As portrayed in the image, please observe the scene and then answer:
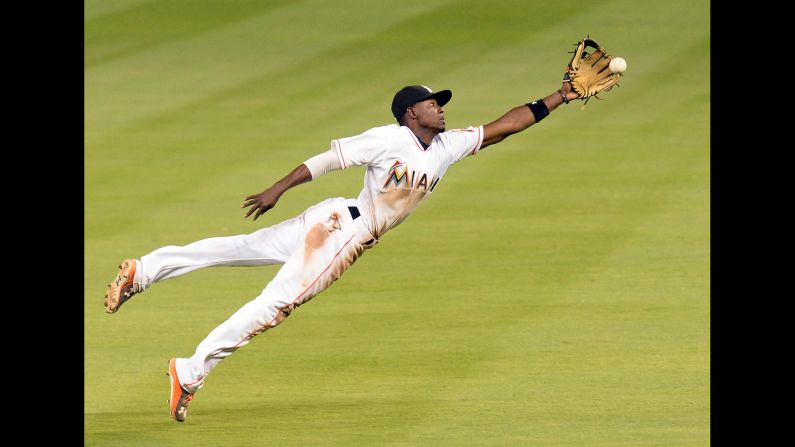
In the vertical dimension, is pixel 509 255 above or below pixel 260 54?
below

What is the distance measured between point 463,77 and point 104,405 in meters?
10.4

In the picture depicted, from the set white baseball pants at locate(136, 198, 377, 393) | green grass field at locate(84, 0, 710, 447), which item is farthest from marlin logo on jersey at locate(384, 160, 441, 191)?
green grass field at locate(84, 0, 710, 447)

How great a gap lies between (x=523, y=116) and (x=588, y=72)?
471mm

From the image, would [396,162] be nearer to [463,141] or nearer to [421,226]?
[463,141]

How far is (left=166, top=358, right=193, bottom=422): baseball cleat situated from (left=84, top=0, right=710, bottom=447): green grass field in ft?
0.43

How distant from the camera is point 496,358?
1202 cm

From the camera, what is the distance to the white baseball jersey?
10172mm

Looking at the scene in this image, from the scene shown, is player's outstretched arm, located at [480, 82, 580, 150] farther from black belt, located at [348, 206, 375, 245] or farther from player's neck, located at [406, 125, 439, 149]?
black belt, located at [348, 206, 375, 245]

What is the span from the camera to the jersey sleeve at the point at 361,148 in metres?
10.1

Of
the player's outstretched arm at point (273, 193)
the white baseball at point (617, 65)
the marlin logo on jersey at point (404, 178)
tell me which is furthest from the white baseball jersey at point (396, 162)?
the white baseball at point (617, 65)

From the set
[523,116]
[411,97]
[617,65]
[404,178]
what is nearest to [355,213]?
[404,178]

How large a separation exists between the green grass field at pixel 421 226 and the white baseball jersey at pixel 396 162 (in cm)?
126

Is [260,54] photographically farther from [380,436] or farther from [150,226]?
[380,436]
